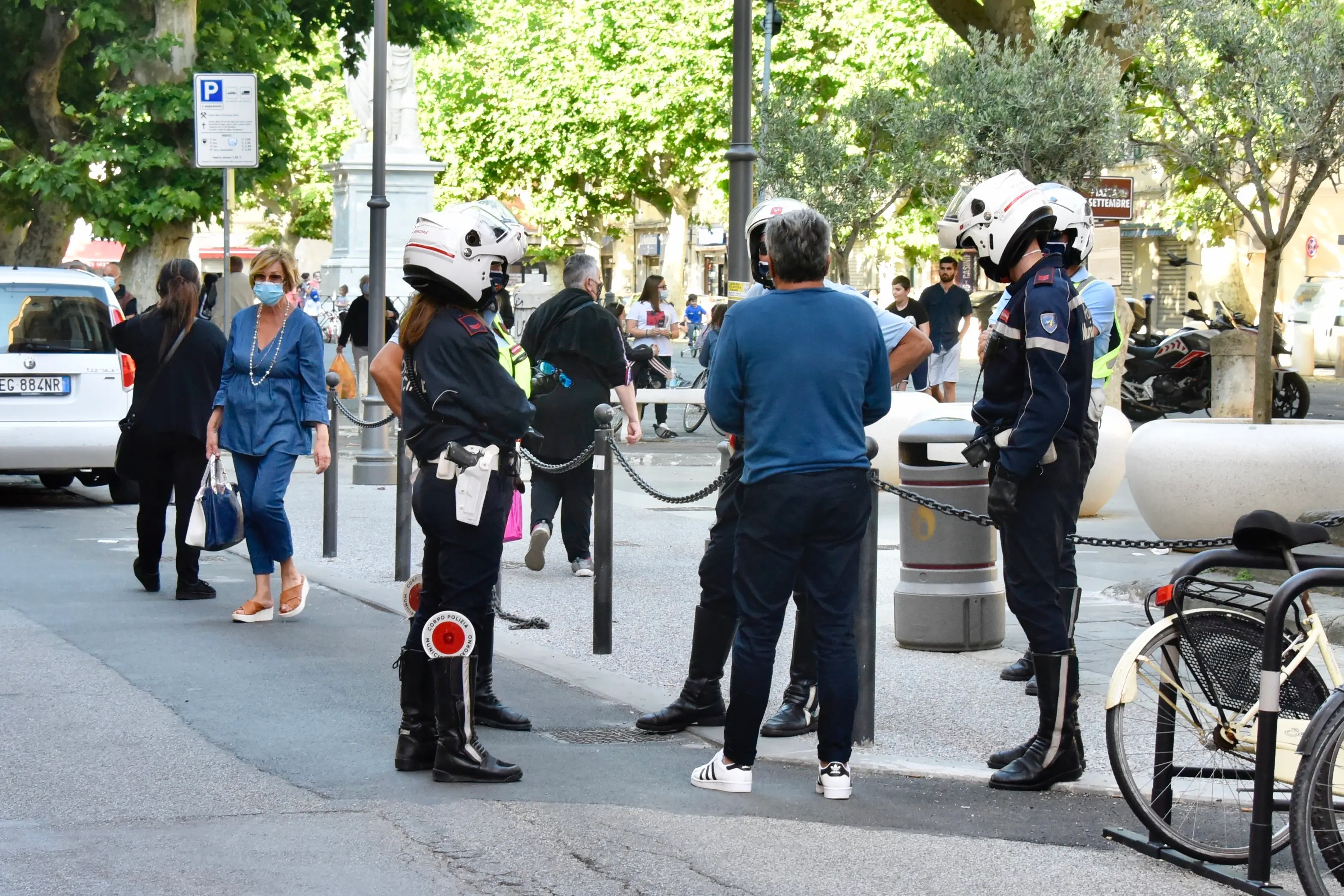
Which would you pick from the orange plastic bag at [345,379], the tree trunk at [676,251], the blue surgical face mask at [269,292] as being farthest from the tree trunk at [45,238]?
the tree trunk at [676,251]

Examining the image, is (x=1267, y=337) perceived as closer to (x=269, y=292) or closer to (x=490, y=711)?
(x=269, y=292)

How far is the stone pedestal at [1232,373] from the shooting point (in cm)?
2102

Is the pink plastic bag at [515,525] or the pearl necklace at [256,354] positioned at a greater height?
the pearl necklace at [256,354]

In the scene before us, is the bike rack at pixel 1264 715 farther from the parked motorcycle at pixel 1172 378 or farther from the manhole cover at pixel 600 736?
the parked motorcycle at pixel 1172 378

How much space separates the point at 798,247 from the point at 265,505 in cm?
411

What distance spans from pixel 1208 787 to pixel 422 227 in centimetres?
294

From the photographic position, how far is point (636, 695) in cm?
→ 752

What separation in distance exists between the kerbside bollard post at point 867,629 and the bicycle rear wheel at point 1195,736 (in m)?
1.15

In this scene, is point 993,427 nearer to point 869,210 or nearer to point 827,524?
point 827,524

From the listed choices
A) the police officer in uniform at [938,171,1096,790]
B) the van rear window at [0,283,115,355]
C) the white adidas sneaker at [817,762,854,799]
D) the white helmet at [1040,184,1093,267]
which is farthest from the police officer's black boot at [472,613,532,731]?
the van rear window at [0,283,115,355]

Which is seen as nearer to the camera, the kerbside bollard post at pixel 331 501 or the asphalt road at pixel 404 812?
the asphalt road at pixel 404 812

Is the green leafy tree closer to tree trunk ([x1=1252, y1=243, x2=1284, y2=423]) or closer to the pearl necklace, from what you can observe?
tree trunk ([x1=1252, y1=243, x2=1284, y2=423])

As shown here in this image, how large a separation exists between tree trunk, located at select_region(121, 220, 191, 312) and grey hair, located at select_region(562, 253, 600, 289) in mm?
11963

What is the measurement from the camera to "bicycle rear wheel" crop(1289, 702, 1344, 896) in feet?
14.6
